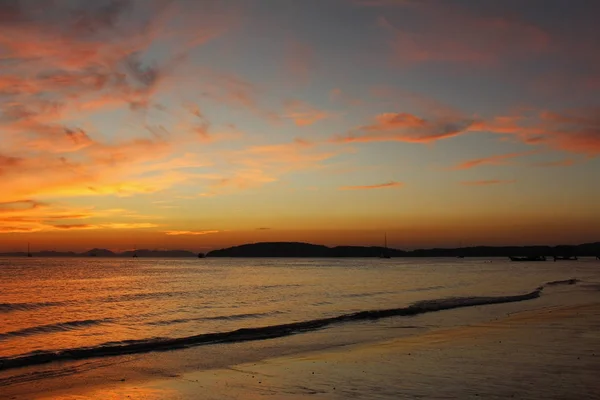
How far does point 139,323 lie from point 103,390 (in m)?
18.6

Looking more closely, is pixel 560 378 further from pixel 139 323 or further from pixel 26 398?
pixel 139 323

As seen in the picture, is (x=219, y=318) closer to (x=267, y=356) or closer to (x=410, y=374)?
(x=267, y=356)

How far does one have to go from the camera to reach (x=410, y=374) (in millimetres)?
16031

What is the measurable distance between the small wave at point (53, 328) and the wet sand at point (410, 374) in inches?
607

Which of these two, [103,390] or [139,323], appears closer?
[103,390]

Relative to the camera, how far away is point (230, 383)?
15.7 metres

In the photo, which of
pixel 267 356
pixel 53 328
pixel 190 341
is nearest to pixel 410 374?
pixel 267 356

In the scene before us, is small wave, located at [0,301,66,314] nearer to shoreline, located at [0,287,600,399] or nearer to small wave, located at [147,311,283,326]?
small wave, located at [147,311,283,326]

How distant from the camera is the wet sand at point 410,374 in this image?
13856mm

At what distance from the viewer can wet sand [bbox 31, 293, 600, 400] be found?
13.9 metres

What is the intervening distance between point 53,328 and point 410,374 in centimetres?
2359

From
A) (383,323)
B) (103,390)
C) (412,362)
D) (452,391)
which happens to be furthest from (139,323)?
(452,391)

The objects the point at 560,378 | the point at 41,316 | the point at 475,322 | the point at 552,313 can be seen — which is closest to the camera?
the point at 560,378

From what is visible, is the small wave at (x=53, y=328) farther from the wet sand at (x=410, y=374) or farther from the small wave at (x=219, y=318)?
the wet sand at (x=410, y=374)
